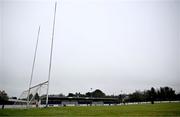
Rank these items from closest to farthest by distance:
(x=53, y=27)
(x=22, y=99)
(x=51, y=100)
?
(x=53, y=27)
(x=22, y=99)
(x=51, y=100)

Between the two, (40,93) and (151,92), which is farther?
(151,92)

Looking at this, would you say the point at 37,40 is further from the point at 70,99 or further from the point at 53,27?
the point at 70,99

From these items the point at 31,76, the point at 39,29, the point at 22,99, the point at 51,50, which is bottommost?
the point at 22,99

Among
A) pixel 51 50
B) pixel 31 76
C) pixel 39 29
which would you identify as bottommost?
pixel 31 76

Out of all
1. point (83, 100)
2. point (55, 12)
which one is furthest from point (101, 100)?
point (55, 12)

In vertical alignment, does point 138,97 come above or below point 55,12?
below

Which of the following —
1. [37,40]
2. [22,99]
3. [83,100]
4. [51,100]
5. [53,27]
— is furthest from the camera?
[83,100]

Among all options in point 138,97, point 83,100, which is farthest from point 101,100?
point 138,97

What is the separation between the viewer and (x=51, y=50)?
98.8 feet

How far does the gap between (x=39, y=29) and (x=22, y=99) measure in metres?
19.7

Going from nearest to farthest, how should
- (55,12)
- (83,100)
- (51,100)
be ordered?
1. (55,12)
2. (51,100)
3. (83,100)

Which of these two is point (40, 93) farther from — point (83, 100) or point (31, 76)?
point (83, 100)

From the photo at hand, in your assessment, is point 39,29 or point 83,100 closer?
point 39,29

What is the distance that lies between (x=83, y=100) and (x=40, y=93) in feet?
247
